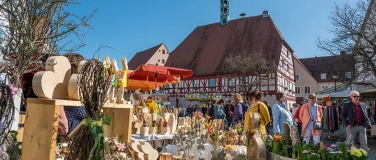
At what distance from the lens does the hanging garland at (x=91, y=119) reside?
1662mm

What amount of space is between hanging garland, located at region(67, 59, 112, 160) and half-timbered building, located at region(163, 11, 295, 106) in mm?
28102

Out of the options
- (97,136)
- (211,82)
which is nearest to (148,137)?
(97,136)

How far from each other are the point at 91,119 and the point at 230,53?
35.0m

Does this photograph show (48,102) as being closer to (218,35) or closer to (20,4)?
(20,4)

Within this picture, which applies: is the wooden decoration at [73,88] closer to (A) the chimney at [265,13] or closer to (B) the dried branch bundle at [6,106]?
(B) the dried branch bundle at [6,106]

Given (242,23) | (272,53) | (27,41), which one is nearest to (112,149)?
(27,41)

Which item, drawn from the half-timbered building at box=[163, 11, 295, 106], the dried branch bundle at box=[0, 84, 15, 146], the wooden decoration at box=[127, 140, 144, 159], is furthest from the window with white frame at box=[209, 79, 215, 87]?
the dried branch bundle at box=[0, 84, 15, 146]

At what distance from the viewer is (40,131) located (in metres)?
1.79

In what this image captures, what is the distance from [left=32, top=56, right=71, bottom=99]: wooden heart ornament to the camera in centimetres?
178

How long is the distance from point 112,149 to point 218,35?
38537mm

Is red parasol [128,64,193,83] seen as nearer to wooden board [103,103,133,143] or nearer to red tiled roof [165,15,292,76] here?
wooden board [103,103,133,143]

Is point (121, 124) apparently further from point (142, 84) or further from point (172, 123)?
point (142, 84)

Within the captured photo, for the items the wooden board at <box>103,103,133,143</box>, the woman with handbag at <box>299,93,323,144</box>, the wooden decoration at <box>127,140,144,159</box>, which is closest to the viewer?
the wooden board at <box>103,103,133,143</box>

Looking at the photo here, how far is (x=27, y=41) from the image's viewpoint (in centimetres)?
486
